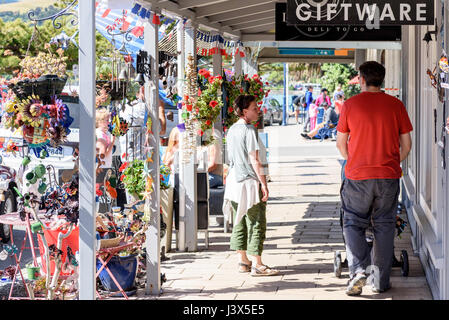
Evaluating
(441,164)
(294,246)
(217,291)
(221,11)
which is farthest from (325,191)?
(441,164)

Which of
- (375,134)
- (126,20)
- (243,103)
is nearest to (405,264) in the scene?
(375,134)

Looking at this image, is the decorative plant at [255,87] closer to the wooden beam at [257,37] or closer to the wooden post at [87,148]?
the wooden beam at [257,37]

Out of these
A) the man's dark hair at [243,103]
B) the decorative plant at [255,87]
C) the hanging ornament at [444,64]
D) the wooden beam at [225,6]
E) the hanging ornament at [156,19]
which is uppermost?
the wooden beam at [225,6]

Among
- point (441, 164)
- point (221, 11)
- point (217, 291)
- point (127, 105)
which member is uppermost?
point (221, 11)

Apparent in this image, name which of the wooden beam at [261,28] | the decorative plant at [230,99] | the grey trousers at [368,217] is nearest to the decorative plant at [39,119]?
the grey trousers at [368,217]

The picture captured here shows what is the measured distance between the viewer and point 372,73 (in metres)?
6.40

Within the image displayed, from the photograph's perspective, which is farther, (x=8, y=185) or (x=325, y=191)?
(x=325, y=191)

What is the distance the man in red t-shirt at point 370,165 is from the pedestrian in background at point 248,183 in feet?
3.39

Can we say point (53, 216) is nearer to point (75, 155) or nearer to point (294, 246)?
point (75, 155)

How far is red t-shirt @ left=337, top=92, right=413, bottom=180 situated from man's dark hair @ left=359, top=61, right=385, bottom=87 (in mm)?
100

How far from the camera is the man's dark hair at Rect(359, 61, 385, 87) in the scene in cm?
640

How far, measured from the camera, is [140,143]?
7.03 metres

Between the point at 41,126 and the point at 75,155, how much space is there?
0.35 metres

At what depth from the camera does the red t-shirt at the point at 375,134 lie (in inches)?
249
